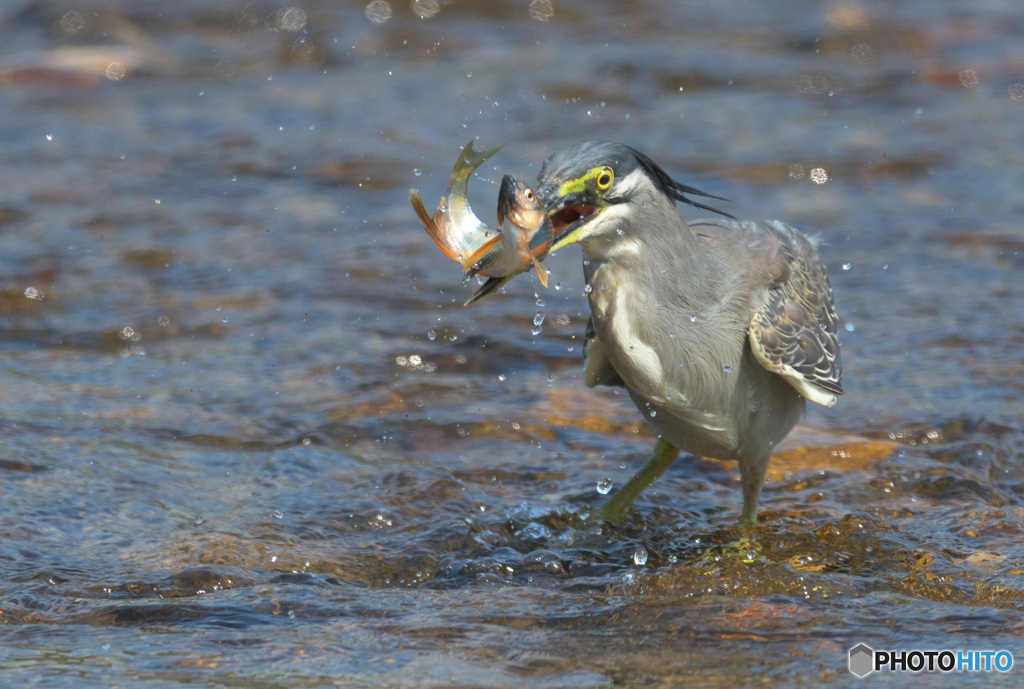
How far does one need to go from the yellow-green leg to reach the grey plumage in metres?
0.44

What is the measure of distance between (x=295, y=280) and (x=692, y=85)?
545 centimetres

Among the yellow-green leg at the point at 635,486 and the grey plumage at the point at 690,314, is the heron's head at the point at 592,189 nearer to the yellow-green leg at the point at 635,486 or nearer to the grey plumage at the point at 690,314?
the grey plumage at the point at 690,314

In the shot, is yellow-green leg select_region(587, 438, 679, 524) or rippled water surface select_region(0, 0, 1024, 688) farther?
yellow-green leg select_region(587, 438, 679, 524)

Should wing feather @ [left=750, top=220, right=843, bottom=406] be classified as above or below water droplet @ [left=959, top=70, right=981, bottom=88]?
below

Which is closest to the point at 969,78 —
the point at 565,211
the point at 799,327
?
the point at 799,327

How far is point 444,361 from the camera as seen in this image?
801cm

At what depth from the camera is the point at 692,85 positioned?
42.5 ft

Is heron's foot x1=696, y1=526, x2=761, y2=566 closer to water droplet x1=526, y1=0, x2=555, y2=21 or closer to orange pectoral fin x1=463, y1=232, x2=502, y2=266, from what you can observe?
orange pectoral fin x1=463, y1=232, x2=502, y2=266

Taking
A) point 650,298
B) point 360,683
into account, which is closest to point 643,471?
point 650,298

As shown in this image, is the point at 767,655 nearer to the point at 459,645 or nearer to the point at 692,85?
the point at 459,645

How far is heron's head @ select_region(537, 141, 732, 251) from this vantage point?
5055 mm
